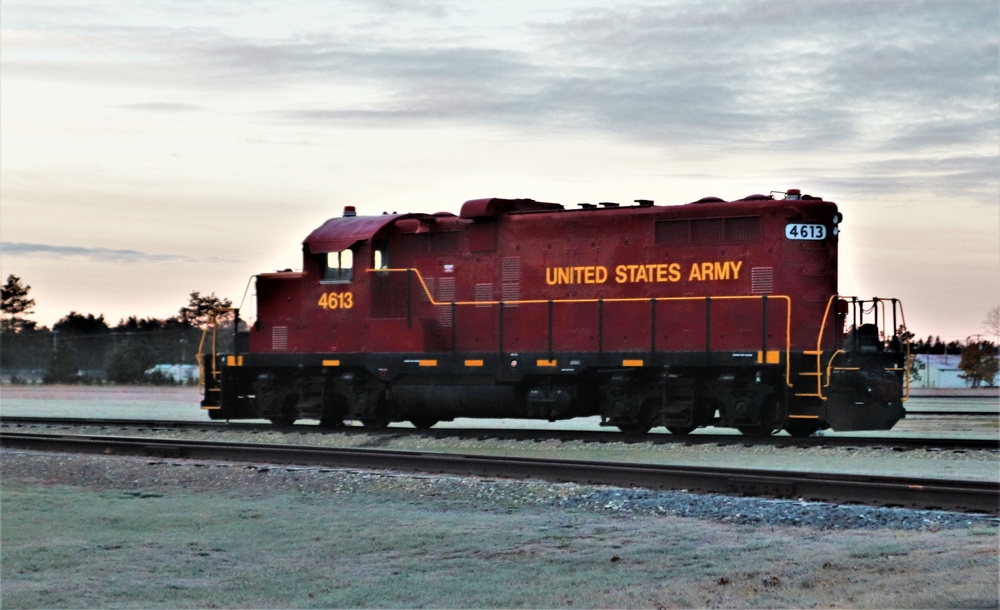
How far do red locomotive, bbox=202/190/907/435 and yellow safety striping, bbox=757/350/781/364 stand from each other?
0.02m

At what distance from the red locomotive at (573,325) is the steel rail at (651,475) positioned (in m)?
4.96

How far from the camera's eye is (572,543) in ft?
30.1

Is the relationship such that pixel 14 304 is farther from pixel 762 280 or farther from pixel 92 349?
pixel 762 280

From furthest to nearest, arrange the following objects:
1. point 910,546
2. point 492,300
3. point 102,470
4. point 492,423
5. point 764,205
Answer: point 492,423, point 492,300, point 764,205, point 102,470, point 910,546

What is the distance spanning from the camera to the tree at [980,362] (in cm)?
5541

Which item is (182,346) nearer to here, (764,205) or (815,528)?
(764,205)

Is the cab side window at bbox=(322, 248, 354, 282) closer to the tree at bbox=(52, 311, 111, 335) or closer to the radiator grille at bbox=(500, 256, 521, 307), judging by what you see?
the radiator grille at bbox=(500, 256, 521, 307)

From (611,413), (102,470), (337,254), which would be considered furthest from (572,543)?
(337,254)

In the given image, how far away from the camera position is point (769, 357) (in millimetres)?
17766

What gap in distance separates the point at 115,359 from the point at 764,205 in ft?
176

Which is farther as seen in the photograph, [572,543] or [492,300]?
[492,300]

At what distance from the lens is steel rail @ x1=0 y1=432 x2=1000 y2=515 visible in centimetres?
1067

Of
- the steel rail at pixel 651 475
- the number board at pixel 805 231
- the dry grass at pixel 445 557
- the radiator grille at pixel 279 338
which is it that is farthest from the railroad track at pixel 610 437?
the dry grass at pixel 445 557

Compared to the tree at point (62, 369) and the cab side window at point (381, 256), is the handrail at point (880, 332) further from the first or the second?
the tree at point (62, 369)
